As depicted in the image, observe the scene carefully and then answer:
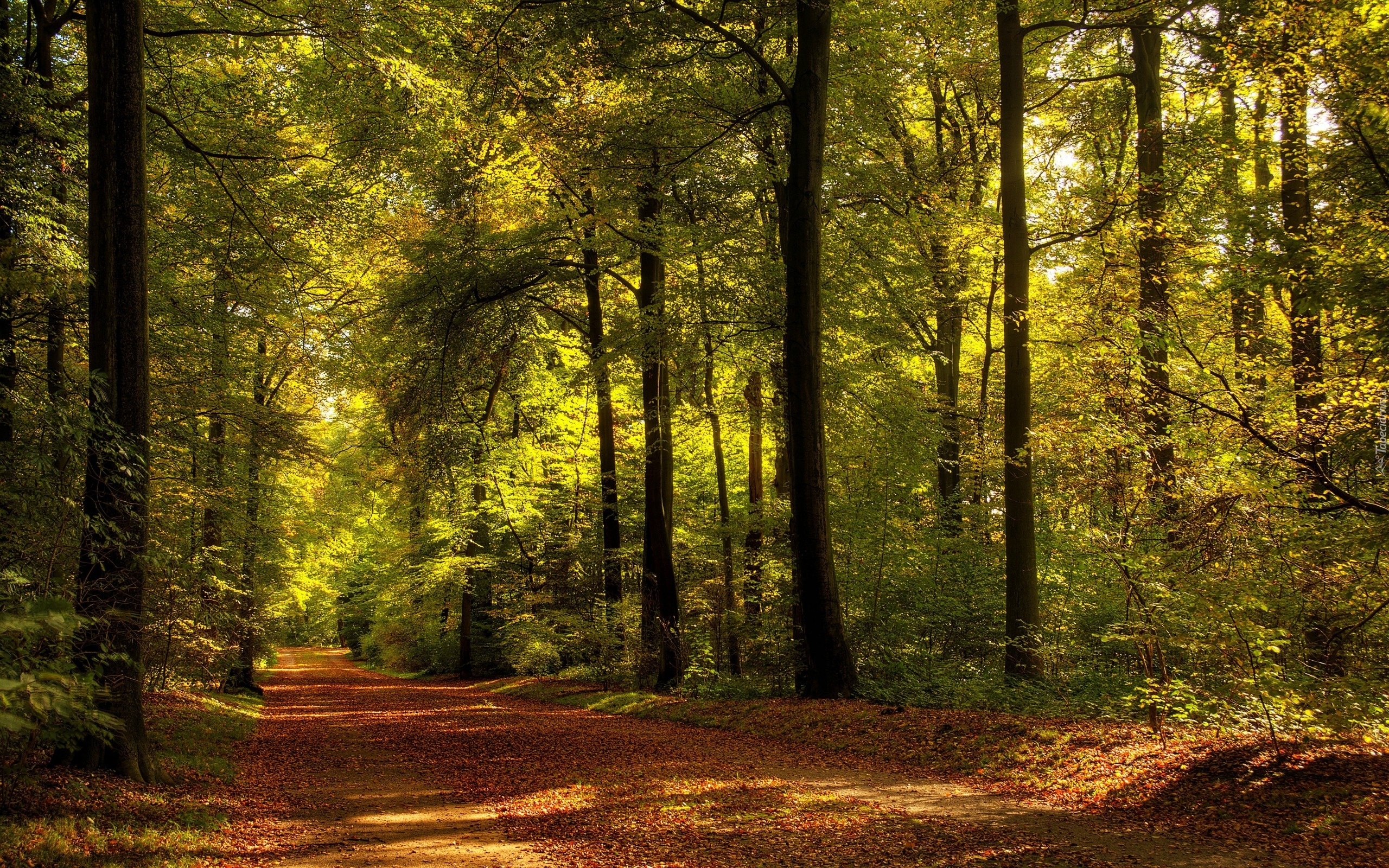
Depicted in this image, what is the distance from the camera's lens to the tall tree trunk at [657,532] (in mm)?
15578

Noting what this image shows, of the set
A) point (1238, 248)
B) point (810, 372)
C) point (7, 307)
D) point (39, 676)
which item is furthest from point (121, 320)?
point (1238, 248)

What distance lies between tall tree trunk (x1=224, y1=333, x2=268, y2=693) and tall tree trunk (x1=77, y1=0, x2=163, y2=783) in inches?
260

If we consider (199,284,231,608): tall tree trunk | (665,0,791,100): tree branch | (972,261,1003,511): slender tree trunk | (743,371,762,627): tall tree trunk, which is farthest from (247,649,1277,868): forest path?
(665,0,791,100): tree branch

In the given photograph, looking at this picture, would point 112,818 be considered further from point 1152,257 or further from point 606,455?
point 1152,257

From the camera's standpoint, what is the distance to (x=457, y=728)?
41.0ft

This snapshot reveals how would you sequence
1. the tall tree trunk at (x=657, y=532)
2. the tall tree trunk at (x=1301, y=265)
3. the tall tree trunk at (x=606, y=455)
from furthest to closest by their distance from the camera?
the tall tree trunk at (x=606, y=455) → the tall tree trunk at (x=657, y=532) → the tall tree trunk at (x=1301, y=265)

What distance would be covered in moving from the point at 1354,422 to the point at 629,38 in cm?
960

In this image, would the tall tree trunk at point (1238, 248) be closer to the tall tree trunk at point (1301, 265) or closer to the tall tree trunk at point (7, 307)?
the tall tree trunk at point (1301, 265)

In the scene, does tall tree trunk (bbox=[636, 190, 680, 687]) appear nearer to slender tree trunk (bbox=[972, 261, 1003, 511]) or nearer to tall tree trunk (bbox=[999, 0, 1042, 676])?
tall tree trunk (bbox=[999, 0, 1042, 676])

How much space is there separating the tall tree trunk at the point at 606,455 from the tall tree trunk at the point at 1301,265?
11.4 meters

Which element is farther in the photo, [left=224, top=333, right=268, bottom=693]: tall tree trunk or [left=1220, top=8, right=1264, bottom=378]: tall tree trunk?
[left=224, top=333, right=268, bottom=693]: tall tree trunk

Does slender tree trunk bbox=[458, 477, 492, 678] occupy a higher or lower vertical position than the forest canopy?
lower

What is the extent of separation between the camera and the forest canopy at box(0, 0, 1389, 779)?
693cm

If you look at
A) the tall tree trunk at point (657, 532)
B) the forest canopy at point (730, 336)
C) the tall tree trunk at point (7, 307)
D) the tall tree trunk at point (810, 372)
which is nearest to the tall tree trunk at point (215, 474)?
the forest canopy at point (730, 336)
